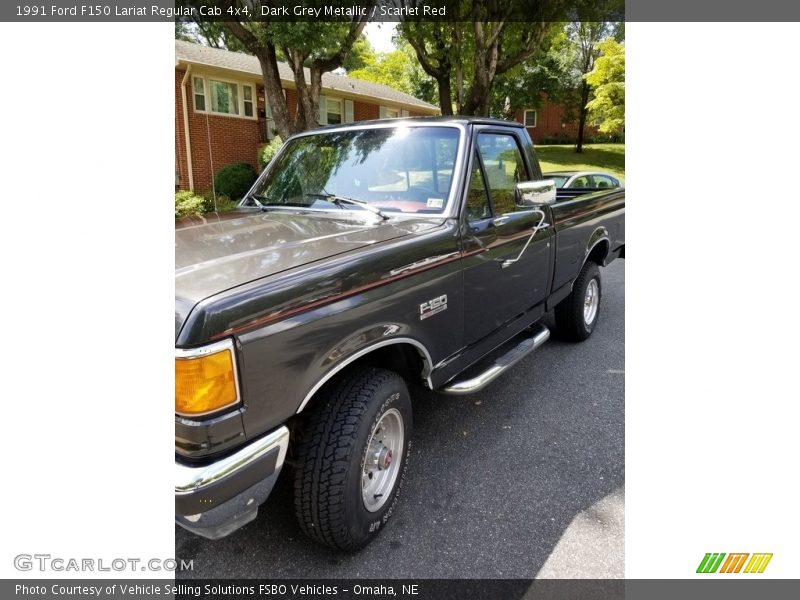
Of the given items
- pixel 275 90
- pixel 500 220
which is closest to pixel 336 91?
pixel 275 90

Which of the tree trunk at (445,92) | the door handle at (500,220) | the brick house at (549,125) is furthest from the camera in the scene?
the brick house at (549,125)

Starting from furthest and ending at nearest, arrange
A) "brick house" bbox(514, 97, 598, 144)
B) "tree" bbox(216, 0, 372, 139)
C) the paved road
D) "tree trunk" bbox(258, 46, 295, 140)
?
"brick house" bbox(514, 97, 598, 144)
"tree trunk" bbox(258, 46, 295, 140)
"tree" bbox(216, 0, 372, 139)
the paved road

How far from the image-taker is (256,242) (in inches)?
98.2

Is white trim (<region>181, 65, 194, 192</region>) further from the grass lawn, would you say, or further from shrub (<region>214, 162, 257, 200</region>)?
the grass lawn

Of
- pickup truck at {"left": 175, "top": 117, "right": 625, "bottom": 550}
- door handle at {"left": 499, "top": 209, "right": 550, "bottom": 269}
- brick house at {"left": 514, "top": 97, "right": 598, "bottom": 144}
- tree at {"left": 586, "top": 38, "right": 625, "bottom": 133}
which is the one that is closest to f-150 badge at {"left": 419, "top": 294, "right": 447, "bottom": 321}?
pickup truck at {"left": 175, "top": 117, "right": 625, "bottom": 550}

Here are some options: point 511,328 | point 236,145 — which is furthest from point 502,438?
point 236,145

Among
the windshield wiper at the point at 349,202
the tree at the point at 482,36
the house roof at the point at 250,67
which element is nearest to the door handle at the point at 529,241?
the windshield wiper at the point at 349,202

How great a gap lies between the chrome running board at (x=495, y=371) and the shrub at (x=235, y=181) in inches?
511

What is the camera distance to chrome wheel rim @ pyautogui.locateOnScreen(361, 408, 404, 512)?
2461 mm

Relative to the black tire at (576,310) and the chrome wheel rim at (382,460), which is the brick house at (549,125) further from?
the chrome wheel rim at (382,460)

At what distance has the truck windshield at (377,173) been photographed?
3.13 metres
